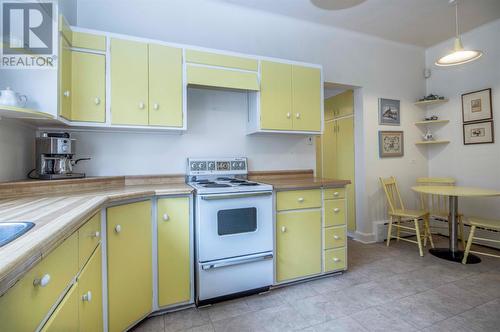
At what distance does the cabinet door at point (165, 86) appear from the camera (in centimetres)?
206

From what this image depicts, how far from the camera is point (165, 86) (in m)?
2.10

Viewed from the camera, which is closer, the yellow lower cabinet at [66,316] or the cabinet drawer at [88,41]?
the yellow lower cabinet at [66,316]

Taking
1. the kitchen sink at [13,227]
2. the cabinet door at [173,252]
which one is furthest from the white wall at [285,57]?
the kitchen sink at [13,227]

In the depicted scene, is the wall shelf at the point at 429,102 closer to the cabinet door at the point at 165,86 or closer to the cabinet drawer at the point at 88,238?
the cabinet door at the point at 165,86

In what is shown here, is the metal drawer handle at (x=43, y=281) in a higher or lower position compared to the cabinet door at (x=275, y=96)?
lower

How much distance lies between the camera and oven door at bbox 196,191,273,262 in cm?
189

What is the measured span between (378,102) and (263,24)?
192 centimetres

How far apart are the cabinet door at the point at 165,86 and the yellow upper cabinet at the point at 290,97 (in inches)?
30.9

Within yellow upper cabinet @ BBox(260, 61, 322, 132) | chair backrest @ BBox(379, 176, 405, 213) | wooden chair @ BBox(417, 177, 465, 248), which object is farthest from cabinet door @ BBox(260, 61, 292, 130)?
wooden chair @ BBox(417, 177, 465, 248)

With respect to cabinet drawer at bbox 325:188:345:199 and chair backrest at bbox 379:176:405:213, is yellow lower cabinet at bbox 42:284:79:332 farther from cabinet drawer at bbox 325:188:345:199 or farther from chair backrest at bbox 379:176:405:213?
chair backrest at bbox 379:176:405:213

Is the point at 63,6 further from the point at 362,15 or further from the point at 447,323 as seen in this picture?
the point at 447,323

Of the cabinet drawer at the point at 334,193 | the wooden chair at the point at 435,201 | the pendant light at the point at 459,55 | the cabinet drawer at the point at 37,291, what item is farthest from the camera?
the wooden chair at the point at 435,201

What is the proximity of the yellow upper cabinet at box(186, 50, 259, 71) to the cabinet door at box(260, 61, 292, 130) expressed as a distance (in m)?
0.13

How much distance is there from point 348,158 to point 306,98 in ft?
4.98
